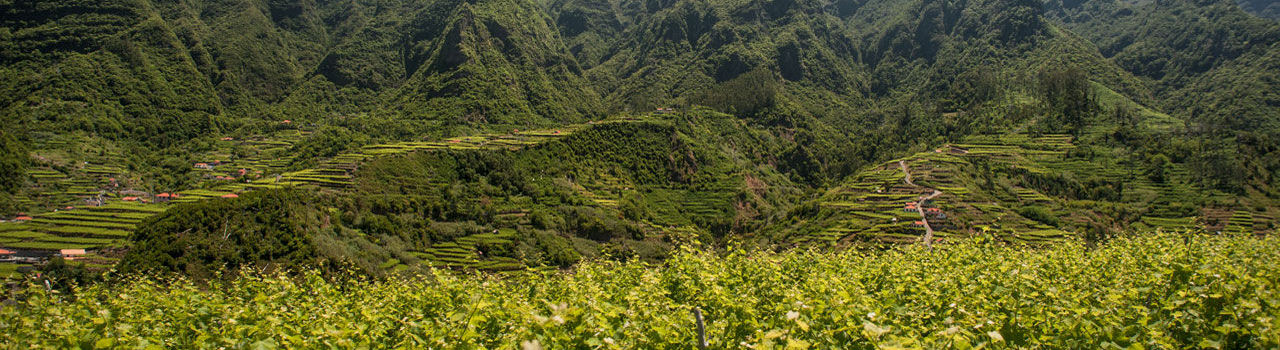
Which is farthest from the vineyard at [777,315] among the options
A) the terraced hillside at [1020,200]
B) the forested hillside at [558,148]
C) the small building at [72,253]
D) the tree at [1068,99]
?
the tree at [1068,99]

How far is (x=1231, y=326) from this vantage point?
6.03 m

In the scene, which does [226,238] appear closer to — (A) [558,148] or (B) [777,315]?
(B) [777,315]

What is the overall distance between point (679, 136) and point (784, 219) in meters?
38.0

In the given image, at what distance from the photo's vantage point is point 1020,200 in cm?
7369

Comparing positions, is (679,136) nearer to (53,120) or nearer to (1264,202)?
(1264,202)

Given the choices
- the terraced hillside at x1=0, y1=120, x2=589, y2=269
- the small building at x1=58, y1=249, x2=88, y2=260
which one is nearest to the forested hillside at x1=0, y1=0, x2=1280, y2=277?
the terraced hillside at x1=0, y1=120, x2=589, y2=269

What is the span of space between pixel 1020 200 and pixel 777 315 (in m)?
80.4

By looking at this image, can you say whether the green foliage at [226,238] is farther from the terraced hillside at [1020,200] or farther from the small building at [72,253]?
the terraced hillside at [1020,200]

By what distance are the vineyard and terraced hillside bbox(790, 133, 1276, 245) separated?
42.6m

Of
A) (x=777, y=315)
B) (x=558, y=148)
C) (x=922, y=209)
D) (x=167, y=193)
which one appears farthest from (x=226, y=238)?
(x=922, y=209)

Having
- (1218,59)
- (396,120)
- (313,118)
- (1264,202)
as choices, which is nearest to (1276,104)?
(1218,59)

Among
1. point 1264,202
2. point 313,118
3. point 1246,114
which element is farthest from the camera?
point 313,118

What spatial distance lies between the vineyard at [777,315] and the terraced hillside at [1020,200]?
42.6 m

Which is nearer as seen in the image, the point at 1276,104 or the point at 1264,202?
the point at 1264,202
